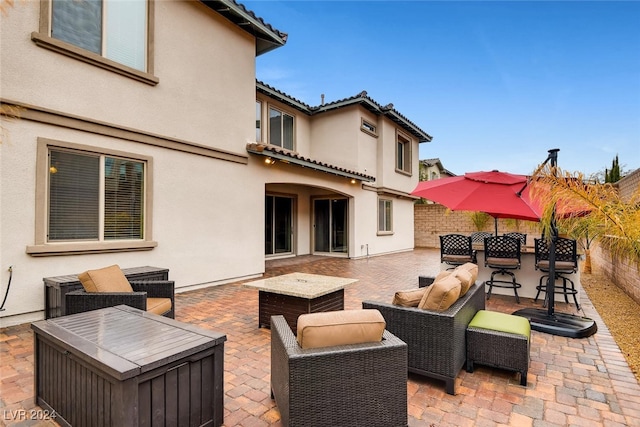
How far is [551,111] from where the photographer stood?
15570mm

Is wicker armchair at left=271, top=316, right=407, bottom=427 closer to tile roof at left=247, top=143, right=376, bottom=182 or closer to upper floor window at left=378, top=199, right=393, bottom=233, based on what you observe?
tile roof at left=247, top=143, right=376, bottom=182

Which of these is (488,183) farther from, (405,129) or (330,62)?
(330,62)

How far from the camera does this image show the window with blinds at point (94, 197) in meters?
5.37

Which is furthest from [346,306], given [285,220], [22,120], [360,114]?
[360,114]

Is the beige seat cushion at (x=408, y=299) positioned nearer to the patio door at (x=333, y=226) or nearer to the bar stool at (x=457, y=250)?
the bar stool at (x=457, y=250)

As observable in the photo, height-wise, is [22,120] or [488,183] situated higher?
[22,120]

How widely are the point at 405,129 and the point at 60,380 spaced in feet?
55.6

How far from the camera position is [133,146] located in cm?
637

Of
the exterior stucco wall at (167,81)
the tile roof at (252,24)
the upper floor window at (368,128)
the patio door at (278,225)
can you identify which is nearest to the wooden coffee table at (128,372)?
the exterior stucco wall at (167,81)

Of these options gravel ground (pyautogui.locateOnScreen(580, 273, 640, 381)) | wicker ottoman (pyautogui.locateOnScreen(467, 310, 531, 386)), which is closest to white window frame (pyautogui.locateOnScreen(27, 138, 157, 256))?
wicker ottoman (pyautogui.locateOnScreen(467, 310, 531, 386))

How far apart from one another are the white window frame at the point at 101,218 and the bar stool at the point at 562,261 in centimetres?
790

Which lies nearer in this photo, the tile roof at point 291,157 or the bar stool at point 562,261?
the bar stool at point 562,261

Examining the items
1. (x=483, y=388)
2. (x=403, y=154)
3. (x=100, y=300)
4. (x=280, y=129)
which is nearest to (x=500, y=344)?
(x=483, y=388)

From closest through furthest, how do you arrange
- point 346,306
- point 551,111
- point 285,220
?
point 346,306, point 285,220, point 551,111
